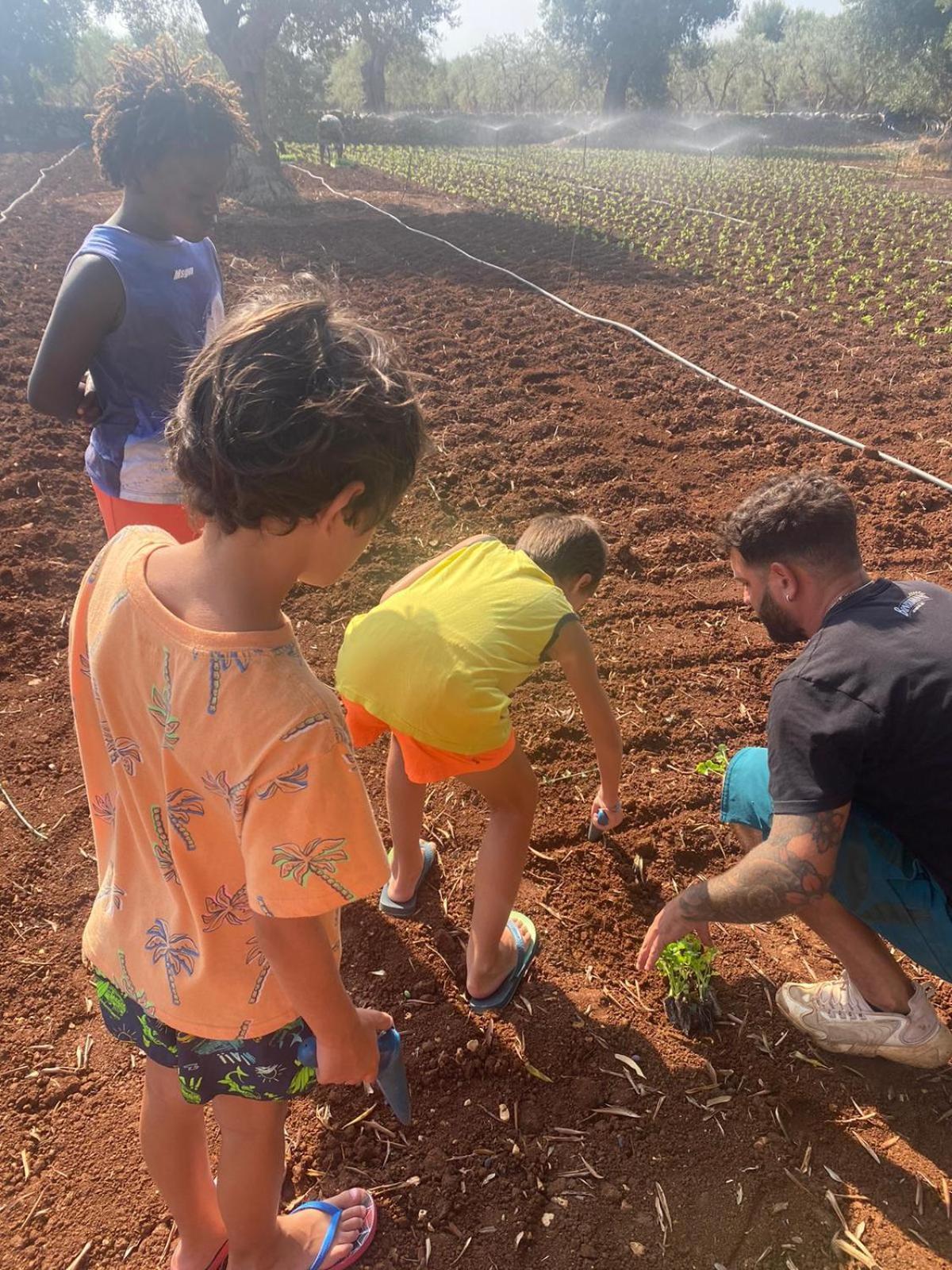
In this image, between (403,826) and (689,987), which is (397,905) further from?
(689,987)

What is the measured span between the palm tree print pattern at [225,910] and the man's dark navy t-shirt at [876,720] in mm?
1173

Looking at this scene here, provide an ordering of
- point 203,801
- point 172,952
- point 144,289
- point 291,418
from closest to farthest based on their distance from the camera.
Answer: point 291,418 < point 203,801 < point 172,952 < point 144,289

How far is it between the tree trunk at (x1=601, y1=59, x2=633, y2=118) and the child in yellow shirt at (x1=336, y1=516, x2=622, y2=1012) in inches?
1801

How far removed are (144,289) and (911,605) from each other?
219 cm

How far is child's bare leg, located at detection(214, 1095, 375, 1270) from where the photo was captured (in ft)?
4.66

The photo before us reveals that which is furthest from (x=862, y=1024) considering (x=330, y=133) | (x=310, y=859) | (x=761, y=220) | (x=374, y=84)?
(x=374, y=84)

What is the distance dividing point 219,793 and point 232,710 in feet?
0.46

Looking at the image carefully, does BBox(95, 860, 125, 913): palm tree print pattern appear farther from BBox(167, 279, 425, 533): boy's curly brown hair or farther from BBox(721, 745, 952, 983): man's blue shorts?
BBox(721, 745, 952, 983): man's blue shorts

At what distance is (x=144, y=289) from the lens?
2354 millimetres

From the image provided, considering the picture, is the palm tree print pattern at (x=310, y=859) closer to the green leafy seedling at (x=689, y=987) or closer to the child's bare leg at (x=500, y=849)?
the child's bare leg at (x=500, y=849)

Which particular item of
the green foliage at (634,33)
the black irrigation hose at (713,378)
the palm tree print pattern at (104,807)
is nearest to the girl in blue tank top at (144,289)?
the palm tree print pattern at (104,807)

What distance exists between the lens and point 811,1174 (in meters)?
1.92

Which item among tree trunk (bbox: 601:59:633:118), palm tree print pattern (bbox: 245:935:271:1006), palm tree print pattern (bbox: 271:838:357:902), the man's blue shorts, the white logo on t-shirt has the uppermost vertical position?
tree trunk (bbox: 601:59:633:118)

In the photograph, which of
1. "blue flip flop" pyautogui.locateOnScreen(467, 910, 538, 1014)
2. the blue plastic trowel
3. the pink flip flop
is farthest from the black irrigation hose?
the pink flip flop
